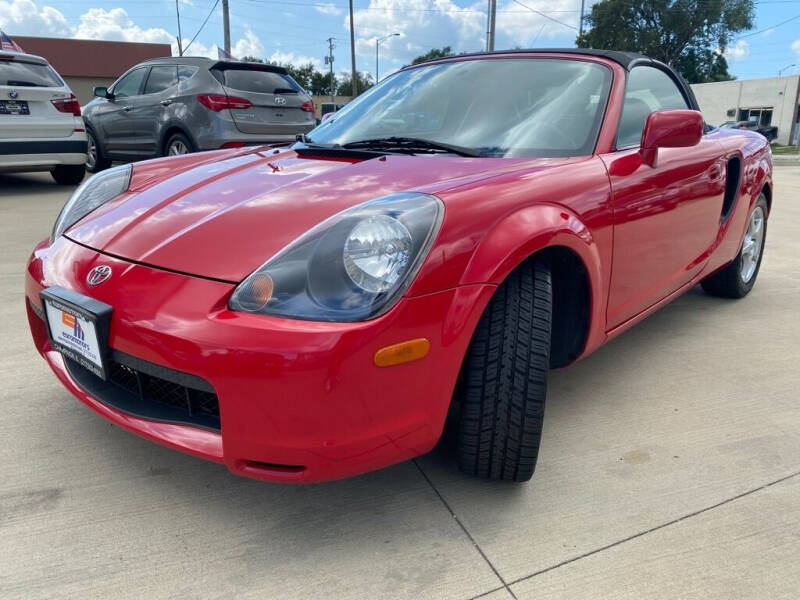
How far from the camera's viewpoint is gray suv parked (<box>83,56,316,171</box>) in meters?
6.47

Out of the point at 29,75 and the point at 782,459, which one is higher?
the point at 29,75

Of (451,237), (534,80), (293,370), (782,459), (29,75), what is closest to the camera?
(293,370)

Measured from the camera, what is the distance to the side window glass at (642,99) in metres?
2.38

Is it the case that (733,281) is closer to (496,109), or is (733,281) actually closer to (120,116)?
(496,109)

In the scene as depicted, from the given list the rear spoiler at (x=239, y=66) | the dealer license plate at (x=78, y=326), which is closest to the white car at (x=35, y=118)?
the rear spoiler at (x=239, y=66)

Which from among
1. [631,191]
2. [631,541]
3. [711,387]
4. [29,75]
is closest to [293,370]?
[631,541]

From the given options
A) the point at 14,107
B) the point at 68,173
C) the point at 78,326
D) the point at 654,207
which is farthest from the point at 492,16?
the point at 78,326

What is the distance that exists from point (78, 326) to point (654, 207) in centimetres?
192

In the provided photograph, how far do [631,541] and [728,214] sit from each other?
2.04 metres

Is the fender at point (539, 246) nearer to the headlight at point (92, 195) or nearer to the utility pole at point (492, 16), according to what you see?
the headlight at point (92, 195)

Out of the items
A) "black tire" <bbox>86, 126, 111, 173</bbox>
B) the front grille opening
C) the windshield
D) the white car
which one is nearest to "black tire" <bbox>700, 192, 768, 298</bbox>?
the windshield

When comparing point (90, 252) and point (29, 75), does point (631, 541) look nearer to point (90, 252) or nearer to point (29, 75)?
point (90, 252)

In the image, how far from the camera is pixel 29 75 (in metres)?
6.55

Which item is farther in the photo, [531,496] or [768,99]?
[768,99]
